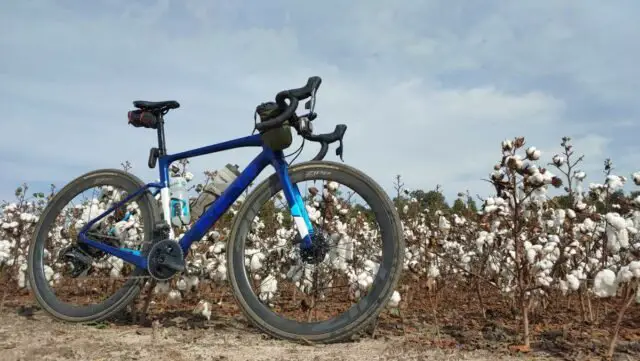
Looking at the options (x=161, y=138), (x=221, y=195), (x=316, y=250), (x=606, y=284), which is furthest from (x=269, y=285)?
(x=606, y=284)

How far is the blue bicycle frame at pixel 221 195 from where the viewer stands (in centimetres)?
342

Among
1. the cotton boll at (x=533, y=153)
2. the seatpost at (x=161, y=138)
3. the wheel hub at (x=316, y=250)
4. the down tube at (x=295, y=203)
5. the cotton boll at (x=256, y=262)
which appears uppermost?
the seatpost at (x=161, y=138)

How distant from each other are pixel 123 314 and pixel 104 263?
46 centimetres

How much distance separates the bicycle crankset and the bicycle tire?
0.17 meters

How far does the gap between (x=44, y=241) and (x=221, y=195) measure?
6.34ft

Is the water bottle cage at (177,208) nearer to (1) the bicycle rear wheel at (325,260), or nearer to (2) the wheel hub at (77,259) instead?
(1) the bicycle rear wheel at (325,260)

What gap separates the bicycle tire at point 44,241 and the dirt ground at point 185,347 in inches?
8.0

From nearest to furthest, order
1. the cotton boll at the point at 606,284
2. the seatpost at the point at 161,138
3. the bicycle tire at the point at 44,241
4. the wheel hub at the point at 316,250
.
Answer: the cotton boll at the point at 606,284 → the wheel hub at the point at 316,250 → the bicycle tire at the point at 44,241 → the seatpost at the point at 161,138

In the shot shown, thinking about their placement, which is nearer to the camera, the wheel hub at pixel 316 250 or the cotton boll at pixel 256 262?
the wheel hub at pixel 316 250

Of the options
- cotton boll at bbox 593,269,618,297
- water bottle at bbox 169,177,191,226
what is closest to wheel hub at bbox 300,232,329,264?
water bottle at bbox 169,177,191,226

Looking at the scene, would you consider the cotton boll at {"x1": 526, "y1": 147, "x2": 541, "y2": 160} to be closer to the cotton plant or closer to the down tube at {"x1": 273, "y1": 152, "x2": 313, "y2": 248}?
the cotton plant

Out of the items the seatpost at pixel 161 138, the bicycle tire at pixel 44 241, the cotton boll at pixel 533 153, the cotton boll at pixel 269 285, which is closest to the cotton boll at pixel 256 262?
the cotton boll at pixel 269 285

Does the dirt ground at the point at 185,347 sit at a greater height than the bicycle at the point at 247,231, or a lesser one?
lesser

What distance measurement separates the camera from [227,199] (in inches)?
147
